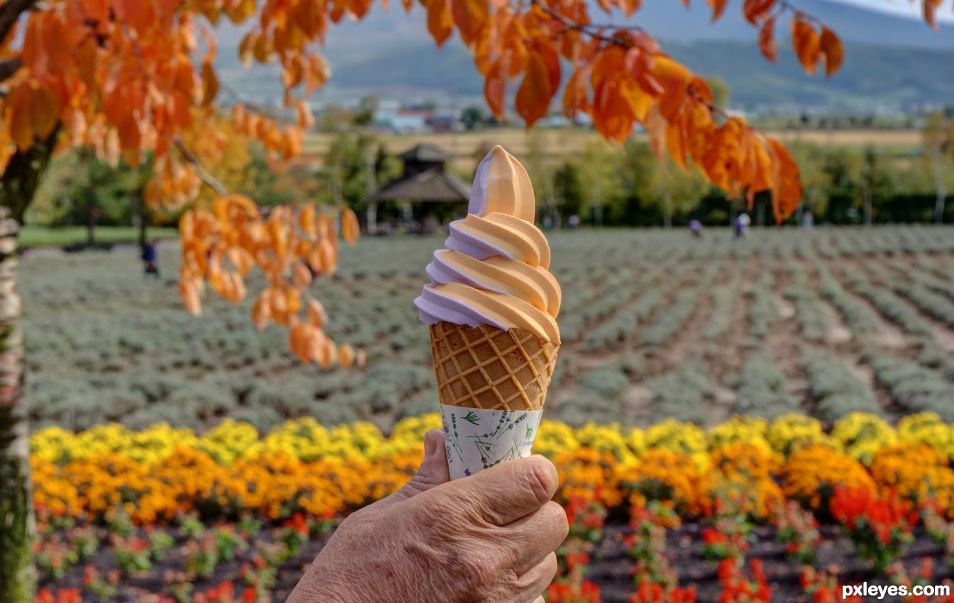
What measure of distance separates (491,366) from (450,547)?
0.34m

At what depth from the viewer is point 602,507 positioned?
630 cm

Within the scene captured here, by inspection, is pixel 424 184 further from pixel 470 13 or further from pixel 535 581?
pixel 535 581

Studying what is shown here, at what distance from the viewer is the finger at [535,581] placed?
144 centimetres

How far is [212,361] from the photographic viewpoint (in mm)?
13664

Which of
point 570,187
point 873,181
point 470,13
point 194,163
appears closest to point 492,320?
point 470,13

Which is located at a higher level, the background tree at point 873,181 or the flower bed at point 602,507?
the flower bed at point 602,507

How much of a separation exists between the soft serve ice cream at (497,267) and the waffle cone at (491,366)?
3 cm

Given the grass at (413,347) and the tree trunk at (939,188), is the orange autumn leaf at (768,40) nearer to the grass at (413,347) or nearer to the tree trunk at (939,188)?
the grass at (413,347)

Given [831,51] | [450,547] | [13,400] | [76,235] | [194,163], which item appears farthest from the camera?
[76,235]

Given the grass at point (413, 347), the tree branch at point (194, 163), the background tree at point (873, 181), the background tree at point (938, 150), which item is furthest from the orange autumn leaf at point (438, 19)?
the background tree at point (873, 181)

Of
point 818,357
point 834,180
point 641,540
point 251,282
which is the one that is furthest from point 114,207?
point 641,540

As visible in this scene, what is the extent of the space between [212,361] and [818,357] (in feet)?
29.8

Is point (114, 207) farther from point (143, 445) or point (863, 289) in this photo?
point (143, 445)

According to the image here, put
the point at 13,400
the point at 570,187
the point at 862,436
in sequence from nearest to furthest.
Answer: the point at 13,400 → the point at 862,436 → the point at 570,187
